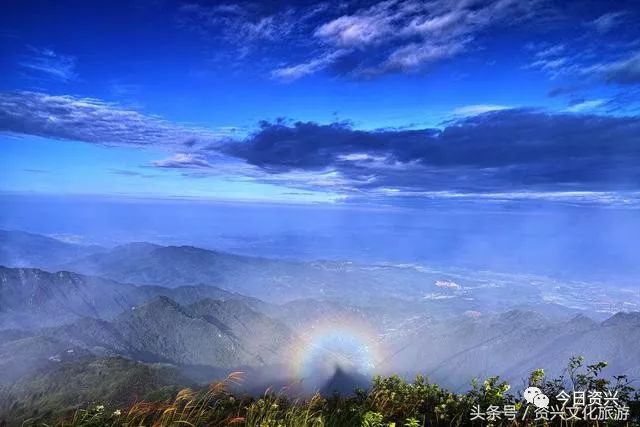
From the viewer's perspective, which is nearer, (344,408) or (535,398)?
(535,398)

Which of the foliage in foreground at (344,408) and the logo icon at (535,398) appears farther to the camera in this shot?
the logo icon at (535,398)

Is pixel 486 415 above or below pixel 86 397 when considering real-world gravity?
above

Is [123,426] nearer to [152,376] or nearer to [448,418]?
[448,418]

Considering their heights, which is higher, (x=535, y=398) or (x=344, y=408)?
(x=535, y=398)

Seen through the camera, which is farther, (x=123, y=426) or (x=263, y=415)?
(x=263, y=415)

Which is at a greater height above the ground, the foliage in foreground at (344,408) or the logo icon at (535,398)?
the logo icon at (535,398)

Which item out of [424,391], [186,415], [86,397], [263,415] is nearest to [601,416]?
[424,391]

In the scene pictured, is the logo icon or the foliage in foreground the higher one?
the logo icon

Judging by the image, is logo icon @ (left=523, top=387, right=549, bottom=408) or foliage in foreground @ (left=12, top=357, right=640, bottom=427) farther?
logo icon @ (left=523, top=387, right=549, bottom=408)
